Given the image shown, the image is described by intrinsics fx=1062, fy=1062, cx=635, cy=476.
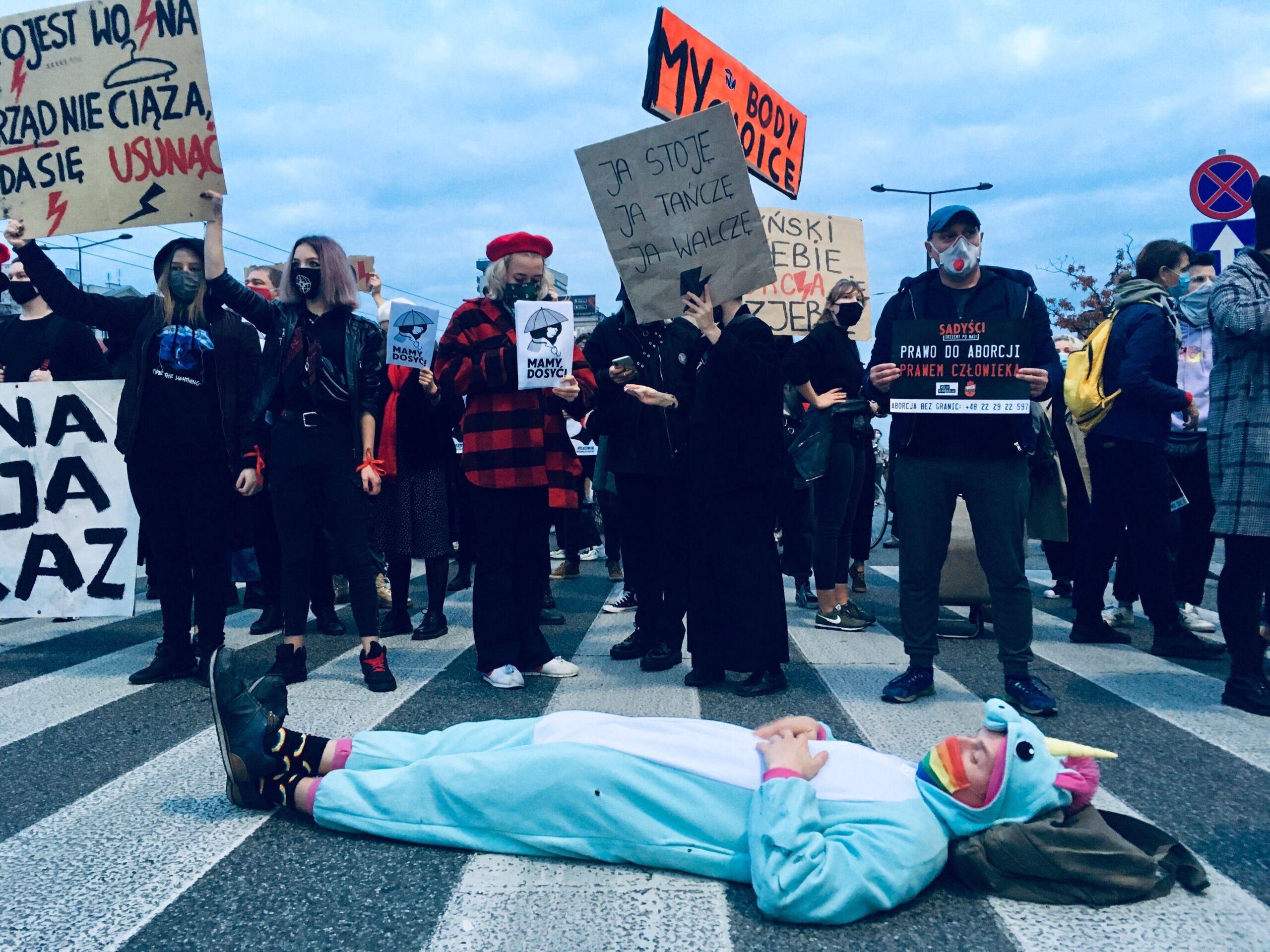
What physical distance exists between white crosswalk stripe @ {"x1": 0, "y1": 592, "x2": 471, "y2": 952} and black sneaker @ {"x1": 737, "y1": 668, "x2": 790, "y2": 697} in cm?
163

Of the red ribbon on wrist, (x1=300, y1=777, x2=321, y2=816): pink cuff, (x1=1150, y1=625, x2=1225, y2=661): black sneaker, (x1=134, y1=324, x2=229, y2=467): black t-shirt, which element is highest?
(x1=134, y1=324, x2=229, y2=467): black t-shirt

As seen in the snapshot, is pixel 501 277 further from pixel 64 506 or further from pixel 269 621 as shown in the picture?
pixel 269 621

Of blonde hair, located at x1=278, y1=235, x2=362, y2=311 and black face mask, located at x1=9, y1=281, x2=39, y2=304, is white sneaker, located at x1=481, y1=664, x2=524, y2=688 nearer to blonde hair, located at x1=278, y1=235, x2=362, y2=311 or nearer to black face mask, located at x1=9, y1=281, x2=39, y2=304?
blonde hair, located at x1=278, y1=235, x2=362, y2=311

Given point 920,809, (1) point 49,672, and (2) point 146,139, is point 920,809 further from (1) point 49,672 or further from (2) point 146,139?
(2) point 146,139

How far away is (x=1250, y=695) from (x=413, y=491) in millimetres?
4435

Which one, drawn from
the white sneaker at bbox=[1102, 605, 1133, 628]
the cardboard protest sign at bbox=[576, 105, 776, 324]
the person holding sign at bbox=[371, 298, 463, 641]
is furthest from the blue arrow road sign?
the person holding sign at bbox=[371, 298, 463, 641]

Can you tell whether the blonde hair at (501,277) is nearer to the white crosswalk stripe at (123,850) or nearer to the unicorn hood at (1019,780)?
the white crosswalk stripe at (123,850)

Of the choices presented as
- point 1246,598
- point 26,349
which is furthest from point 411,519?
point 1246,598

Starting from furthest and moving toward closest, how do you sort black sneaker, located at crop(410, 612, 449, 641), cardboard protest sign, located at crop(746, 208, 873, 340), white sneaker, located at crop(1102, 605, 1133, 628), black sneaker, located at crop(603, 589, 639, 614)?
cardboard protest sign, located at crop(746, 208, 873, 340) < black sneaker, located at crop(603, 589, 639, 614) < white sneaker, located at crop(1102, 605, 1133, 628) < black sneaker, located at crop(410, 612, 449, 641)

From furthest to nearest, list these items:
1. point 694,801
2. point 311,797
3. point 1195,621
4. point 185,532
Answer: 1. point 1195,621
2. point 185,532
3. point 311,797
4. point 694,801

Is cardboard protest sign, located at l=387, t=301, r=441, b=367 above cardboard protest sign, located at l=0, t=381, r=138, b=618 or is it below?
above

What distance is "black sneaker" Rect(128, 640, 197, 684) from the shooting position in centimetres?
496

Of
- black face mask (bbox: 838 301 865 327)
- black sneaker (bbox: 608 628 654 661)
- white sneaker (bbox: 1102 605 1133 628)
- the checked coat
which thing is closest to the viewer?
the checked coat

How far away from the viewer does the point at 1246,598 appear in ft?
14.6
